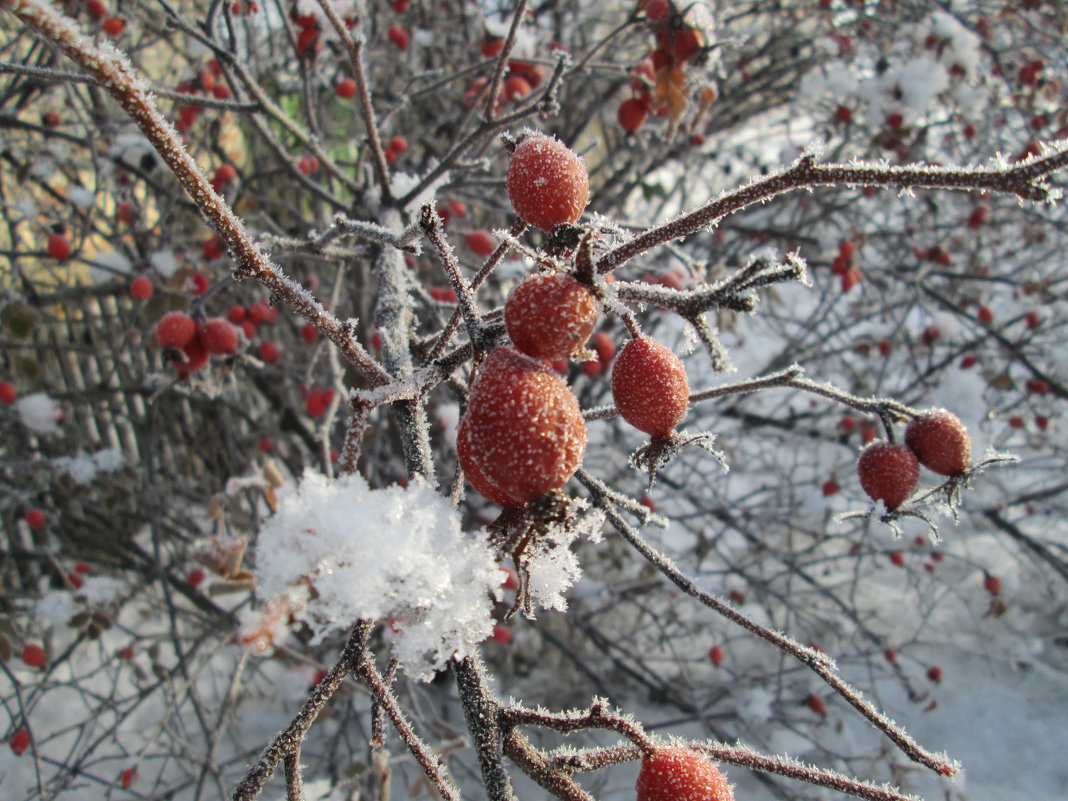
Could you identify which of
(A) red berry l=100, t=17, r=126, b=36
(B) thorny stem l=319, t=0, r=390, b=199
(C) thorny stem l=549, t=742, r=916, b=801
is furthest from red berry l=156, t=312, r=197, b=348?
(A) red berry l=100, t=17, r=126, b=36

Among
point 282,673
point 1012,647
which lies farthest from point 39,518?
point 1012,647

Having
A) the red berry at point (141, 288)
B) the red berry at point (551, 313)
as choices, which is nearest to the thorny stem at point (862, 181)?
the red berry at point (551, 313)

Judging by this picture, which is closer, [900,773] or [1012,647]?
[900,773]

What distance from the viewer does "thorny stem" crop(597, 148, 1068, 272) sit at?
0.47 m

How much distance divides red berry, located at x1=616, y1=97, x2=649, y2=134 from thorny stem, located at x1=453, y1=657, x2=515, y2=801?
5.78 feet

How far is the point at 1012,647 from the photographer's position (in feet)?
11.2

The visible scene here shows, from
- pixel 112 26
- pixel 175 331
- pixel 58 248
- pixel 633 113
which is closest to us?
pixel 175 331

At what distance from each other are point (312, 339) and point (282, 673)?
Result: 1.39 m

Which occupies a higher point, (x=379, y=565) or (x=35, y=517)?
(x=379, y=565)

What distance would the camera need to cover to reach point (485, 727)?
0.68m

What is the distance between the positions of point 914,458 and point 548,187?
721 mm

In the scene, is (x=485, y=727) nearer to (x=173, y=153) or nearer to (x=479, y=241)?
(x=173, y=153)

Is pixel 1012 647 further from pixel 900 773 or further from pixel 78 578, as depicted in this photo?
pixel 78 578

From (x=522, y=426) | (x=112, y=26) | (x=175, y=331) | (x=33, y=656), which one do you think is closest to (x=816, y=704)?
(x=175, y=331)
